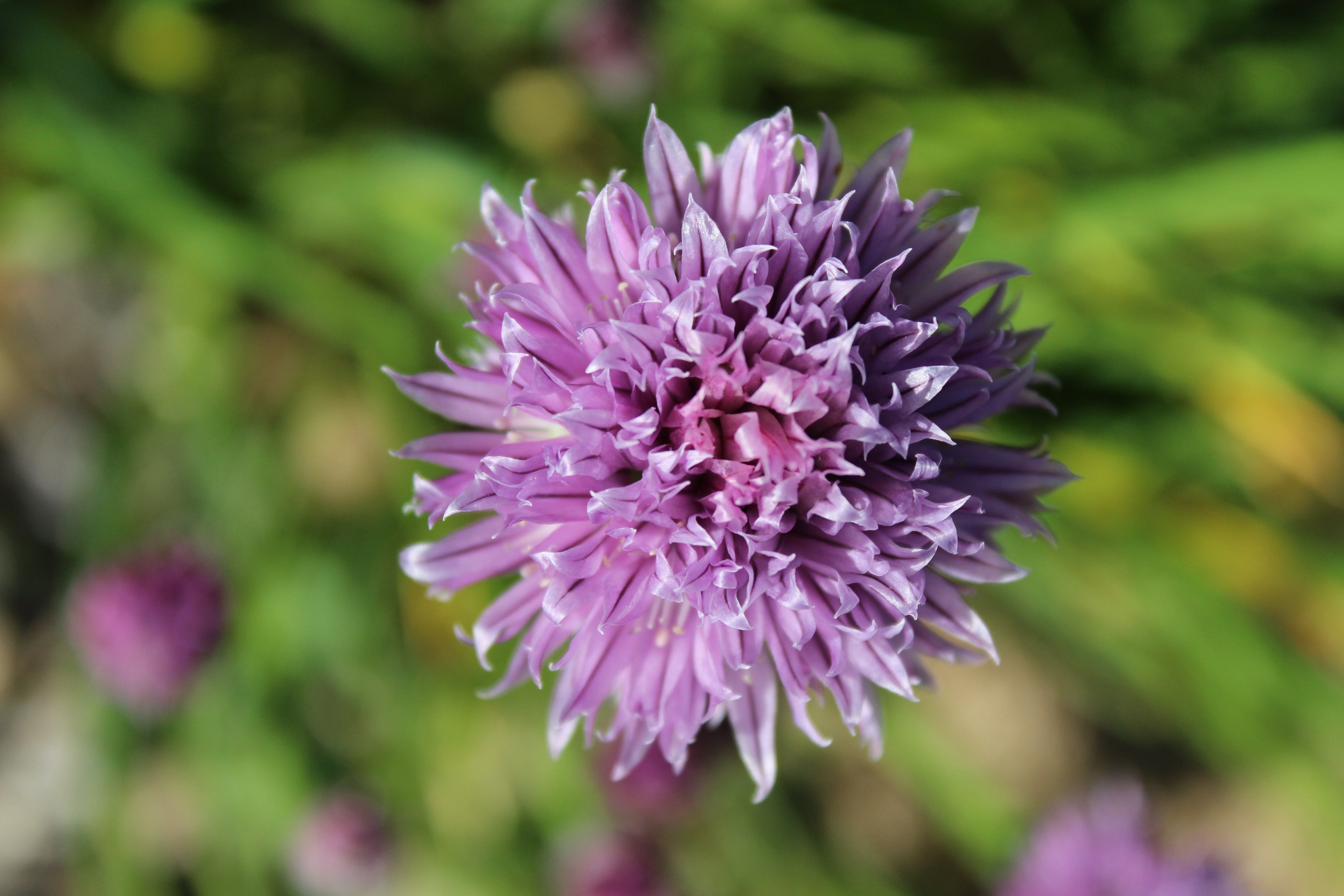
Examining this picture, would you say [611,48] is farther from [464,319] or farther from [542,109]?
[464,319]

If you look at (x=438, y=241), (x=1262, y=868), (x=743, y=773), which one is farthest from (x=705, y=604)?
(x=1262, y=868)

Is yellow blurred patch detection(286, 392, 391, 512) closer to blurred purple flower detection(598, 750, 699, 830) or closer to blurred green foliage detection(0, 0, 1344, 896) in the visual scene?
blurred green foliage detection(0, 0, 1344, 896)

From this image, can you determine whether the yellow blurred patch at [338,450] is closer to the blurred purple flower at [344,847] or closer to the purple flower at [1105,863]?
the blurred purple flower at [344,847]

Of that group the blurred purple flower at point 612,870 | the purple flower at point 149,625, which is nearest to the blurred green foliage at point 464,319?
the blurred purple flower at point 612,870

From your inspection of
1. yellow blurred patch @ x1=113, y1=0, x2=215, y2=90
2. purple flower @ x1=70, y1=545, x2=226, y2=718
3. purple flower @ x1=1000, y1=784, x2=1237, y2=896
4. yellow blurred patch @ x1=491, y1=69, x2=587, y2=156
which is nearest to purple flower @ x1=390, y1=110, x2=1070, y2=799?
purple flower @ x1=1000, y1=784, x2=1237, y2=896

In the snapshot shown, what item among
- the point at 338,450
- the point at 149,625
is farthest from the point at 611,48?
the point at 149,625

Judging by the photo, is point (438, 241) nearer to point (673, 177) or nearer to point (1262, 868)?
point (673, 177)
